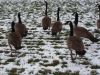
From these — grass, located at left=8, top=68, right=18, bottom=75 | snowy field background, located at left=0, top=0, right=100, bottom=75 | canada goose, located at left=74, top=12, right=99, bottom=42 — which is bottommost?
grass, located at left=8, top=68, right=18, bottom=75

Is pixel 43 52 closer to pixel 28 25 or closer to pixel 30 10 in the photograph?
pixel 28 25

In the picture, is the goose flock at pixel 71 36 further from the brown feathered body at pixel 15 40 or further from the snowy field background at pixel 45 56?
the snowy field background at pixel 45 56

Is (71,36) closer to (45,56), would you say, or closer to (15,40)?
(45,56)

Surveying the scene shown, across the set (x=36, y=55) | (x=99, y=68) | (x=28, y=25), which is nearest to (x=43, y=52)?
(x=36, y=55)

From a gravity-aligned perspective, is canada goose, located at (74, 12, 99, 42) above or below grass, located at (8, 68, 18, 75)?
above

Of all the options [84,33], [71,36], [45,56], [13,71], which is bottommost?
[13,71]

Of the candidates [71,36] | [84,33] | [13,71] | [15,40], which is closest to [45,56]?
[15,40]

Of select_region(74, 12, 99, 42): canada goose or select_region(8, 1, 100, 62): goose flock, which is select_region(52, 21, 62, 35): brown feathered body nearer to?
select_region(8, 1, 100, 62): goose flock

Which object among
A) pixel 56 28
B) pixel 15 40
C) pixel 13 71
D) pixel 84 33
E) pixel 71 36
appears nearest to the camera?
pixel 13 71

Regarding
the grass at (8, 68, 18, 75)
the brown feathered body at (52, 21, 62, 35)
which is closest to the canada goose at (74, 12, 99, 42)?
the brown feathered body at (52, 21, 62, 35)

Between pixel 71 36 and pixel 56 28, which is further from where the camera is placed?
pixel 56 28

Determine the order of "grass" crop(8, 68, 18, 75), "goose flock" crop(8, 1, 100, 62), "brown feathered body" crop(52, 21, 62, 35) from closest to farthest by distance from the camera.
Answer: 1. "grass" crop(8, 68, 18, 75)
2. "goose flock" crop(8, 1, 100, 62)
3. "brown feathered body" crop(52, 21, 62, 35)

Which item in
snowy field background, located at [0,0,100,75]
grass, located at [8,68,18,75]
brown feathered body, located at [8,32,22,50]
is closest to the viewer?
grass, located at [8,68,18,75]

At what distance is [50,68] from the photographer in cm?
948
